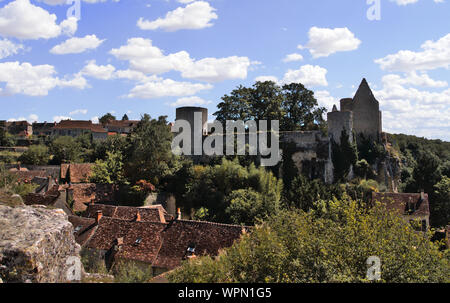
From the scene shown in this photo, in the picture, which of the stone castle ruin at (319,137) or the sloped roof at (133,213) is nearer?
the sloped roof at (133,213)

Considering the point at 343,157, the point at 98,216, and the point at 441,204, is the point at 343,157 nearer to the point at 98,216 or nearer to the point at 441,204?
the point at 441,204

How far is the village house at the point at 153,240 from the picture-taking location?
18.0 metres

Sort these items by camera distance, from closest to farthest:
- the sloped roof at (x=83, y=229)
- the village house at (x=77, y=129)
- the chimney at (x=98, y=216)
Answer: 1. the sloped roof at (x=83, y=229)
2. the chimney at (x=98, y=216)
3. the village house at (x=77, y=129)

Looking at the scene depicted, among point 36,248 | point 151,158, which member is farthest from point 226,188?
point 36,248

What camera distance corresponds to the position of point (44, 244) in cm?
584

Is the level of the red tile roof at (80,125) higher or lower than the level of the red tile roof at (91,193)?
higher

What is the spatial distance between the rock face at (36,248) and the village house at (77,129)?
220 ft

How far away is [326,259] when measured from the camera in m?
10.3

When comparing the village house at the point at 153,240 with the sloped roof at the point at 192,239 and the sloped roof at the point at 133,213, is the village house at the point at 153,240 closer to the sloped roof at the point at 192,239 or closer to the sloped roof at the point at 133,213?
the sloped roof at the point at 192,239

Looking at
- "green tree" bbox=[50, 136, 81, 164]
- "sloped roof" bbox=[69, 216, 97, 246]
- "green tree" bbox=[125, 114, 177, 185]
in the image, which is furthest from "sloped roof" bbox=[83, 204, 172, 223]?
"green tree" bbox=[50, 136, 81, 164]

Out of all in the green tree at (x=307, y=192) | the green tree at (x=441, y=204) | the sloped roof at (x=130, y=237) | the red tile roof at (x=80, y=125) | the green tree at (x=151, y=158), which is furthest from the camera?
the red tile roof at (x=80, y=125)

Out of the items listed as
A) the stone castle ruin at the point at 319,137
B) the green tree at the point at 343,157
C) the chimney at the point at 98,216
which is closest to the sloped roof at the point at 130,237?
the chimney at the point at 98,216

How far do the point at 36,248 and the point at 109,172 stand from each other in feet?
94.4

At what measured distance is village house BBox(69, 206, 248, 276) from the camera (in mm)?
18000
